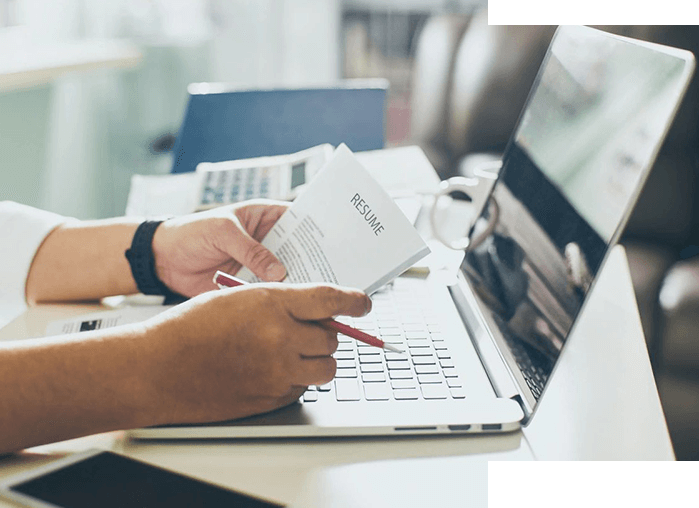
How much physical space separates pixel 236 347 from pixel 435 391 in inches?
6.6

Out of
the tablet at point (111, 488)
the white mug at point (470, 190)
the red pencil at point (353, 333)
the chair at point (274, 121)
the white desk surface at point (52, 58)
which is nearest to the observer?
the tablet at point (111, 488)

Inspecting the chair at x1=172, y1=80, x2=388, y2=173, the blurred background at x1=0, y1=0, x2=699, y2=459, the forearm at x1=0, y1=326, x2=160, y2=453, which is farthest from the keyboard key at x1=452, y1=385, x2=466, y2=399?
the blurred background at x1=0, y1=0, x2=699, y2=459

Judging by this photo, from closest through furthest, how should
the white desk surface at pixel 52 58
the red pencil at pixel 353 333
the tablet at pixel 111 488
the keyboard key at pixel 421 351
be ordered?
the tablet at pixel 111 488 → the red pencil at pixel 353 333 → the keyboard key at pixel 421 351 → the white desk surface at pixel 52 58

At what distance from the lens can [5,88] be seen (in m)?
1.46

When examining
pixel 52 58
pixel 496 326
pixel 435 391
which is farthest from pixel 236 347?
pixel 52 58

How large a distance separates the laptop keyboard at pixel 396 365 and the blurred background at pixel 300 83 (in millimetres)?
924

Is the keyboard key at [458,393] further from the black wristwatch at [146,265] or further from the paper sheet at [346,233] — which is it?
the black wristwatch at [146,265]

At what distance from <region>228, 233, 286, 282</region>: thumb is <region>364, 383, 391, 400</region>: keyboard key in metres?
0.15

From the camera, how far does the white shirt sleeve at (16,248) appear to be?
2.52 ft

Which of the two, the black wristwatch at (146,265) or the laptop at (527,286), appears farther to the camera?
the black wristwatch at (146,265)

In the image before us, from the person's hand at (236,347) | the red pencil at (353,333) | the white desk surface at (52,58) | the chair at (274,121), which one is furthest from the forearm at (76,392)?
the white desk surface at (52,58)

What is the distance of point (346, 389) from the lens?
57 centimetres

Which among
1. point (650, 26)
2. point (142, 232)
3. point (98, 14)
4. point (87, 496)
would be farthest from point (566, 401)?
point (98, 14)

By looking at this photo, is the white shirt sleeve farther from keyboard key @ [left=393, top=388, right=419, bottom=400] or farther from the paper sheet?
keyboard key @ [left=393, top=388, right=419, bottom=400]
